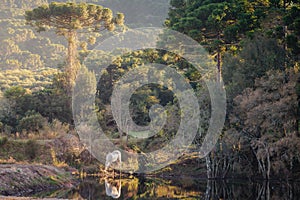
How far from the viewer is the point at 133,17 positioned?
80000 millimetres

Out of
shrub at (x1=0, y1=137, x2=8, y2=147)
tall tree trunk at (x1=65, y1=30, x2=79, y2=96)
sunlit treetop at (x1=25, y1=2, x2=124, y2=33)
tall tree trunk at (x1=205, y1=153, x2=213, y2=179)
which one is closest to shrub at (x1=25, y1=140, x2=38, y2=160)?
shrub at (x1=0, y1=137, x2=8, y2=147)

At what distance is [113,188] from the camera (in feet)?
60.5

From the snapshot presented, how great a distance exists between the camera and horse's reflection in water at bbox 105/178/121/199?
16.7 metres

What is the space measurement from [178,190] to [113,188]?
2339 mm

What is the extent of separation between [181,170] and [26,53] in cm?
4614

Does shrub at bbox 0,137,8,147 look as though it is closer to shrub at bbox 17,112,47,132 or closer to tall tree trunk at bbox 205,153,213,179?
shrub at bbox 17,112,47,132

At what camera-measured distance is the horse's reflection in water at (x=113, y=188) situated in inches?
656

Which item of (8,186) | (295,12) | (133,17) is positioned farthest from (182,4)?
(133,17)

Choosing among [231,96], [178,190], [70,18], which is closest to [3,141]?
[178,190]

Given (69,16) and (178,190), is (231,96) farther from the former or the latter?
(69,16)

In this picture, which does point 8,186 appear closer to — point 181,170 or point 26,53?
point 181,170

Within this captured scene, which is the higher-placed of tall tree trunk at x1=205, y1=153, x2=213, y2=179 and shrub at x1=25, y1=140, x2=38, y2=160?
shrub at x1=25, y1=140, x2=38, y2=160

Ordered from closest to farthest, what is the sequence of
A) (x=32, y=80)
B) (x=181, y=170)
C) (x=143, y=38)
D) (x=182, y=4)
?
1. (x=181, y=170)
2. (x=182, y=4)
3. (x=32, y=80)
4. (x=143, y=38)

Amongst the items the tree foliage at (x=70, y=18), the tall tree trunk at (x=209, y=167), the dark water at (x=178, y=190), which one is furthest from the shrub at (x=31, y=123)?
the tall tree trunk at (x=209, y=167)
